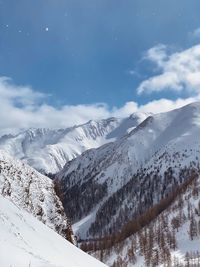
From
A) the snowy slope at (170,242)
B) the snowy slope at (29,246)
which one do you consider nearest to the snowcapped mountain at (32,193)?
the snowy slope at (29,246)

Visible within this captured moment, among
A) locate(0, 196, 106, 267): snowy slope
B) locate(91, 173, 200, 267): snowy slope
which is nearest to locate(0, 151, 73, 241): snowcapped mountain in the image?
locate(0, 196, 106, 267): snowy slope

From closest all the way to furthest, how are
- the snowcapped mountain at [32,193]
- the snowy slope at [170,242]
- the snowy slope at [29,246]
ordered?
the snowy slope at [29,246] < the snowcapped mountain at [32,193] < the snowy slope at [170,242]

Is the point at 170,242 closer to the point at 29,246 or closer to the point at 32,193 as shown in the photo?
the point at 32,193

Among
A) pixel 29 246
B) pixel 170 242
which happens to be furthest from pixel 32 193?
pixel 170 242

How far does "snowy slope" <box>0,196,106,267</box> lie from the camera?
40.5ft

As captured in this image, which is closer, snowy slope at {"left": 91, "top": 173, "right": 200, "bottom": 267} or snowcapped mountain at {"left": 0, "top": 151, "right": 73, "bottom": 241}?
snowcapped mountain at {"left": 0, "top": 151, "right": 73, "bottom": 241}

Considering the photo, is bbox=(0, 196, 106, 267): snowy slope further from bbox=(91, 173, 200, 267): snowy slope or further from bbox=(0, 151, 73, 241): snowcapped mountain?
bbox=(91, 173, 200, 267): snowy slope

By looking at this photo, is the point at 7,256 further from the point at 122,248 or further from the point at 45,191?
the point at 122,248

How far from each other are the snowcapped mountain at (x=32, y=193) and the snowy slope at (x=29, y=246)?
19.0 m

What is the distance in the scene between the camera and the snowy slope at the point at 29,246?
12.3 metres

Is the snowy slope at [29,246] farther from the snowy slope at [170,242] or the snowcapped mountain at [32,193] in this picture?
the snowy slope at [170,242]

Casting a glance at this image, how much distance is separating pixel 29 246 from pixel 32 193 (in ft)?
83.6

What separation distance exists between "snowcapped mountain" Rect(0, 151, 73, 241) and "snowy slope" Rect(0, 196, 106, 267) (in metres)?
19.0

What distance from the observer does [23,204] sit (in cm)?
3684
